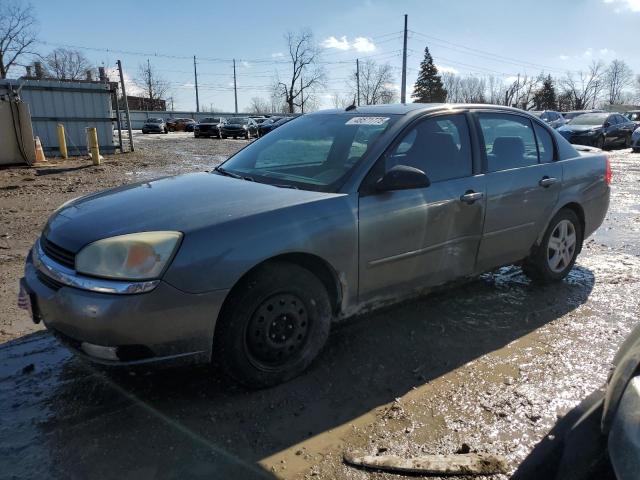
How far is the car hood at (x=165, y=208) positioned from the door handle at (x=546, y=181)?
215 centimetres

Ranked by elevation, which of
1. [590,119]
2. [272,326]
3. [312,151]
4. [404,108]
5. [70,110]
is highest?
[70,110]

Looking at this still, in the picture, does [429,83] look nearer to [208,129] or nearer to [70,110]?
[208,129]

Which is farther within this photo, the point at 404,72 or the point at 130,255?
the point at 404,72

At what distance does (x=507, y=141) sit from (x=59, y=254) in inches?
135

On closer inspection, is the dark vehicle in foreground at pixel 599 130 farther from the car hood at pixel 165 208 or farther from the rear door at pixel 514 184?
the car hood at pixel 165 208

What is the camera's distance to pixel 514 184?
13.0 feet

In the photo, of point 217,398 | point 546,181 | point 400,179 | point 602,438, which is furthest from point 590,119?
point 602,438

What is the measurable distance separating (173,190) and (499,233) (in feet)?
8.14

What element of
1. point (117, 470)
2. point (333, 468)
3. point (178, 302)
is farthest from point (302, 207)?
point (117, 470)

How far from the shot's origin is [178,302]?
2430mm

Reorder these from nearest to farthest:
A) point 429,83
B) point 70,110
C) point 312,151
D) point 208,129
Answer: point 312,151 < point 70,110 < point 208,129 < point 429,83

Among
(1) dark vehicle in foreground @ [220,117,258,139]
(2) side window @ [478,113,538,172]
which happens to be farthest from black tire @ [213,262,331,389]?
(1) dark vehicle in foreground @ [220,117,258,139]

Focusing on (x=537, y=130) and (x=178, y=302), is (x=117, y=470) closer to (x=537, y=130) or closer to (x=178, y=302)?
(x=178, y=302)

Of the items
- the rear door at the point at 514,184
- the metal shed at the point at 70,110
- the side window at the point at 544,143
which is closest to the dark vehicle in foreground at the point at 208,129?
the metal shed at the point at 70,110
